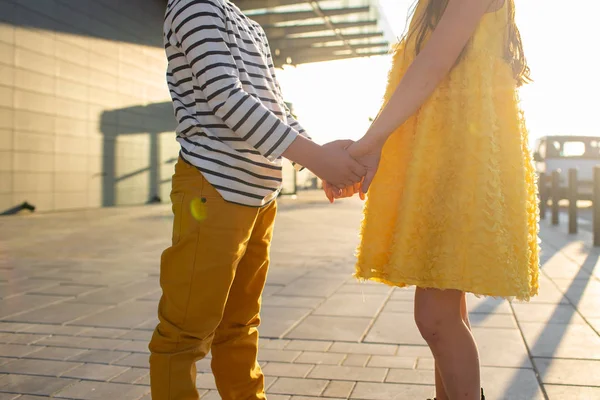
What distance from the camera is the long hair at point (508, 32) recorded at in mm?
1720

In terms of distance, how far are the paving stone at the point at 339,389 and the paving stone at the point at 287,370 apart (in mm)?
177

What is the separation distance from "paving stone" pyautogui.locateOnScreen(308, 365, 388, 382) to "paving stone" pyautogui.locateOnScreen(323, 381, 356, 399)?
0.06 metres

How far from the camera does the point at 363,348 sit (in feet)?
10.0

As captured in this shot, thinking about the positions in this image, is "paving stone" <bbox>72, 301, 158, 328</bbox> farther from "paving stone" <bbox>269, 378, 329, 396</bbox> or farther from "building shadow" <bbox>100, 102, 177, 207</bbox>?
"building shadow" <bbox>100, 102, 177, 207</bbox>

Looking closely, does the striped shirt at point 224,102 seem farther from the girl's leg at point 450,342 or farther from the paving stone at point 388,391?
the paving stone at point 388,391

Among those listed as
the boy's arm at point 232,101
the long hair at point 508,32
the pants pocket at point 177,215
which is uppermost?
the long hair at point 508,32

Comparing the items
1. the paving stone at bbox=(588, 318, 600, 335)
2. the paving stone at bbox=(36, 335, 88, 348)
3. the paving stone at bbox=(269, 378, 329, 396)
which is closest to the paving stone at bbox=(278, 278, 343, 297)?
the paving stone at bbox=(36, 335, 88, 348)

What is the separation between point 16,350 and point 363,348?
176cm

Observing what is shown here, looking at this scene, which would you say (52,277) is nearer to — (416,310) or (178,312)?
(178,312)

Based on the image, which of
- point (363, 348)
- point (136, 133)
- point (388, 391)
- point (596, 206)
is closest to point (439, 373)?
point (388, 391)

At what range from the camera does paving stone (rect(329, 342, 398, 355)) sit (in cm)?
298

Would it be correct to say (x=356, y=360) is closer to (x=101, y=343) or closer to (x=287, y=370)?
(x=287, y=370)

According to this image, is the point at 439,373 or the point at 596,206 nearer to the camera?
the point at 439,373

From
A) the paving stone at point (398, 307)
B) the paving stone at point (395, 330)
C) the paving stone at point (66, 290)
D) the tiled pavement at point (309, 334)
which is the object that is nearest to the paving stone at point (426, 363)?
the tiled pavement at point (309, 334)
